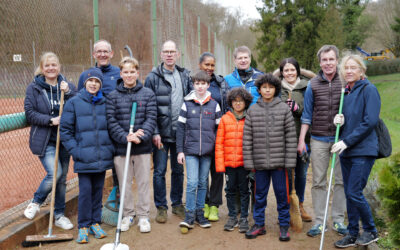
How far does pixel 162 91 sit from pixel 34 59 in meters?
1.53

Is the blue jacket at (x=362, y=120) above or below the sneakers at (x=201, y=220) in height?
above

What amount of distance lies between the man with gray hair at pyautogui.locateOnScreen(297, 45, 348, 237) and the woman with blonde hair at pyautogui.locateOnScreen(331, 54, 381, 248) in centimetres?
24

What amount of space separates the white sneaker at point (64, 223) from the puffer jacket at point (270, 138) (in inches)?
80.6

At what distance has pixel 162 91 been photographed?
4555mm

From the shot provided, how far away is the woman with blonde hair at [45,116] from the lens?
13.3ft

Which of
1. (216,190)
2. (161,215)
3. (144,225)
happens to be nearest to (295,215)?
(216,190)

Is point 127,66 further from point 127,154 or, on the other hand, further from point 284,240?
point 284,240

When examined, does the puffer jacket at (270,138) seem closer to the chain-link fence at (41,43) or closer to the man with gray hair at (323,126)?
the man with gray hair at (323,126)

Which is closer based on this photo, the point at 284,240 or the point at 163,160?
the point at 284,240

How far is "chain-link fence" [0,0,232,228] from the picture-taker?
4234mm

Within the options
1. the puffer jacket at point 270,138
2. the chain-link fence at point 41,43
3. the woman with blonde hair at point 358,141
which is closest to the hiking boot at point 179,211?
the puffer jacket at point 270,138

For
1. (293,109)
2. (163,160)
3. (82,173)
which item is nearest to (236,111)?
(293,109)

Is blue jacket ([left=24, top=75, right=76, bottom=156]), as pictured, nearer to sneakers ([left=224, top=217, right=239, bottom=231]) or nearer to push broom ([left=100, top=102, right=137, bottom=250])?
push broom ([left=100, top=102, right=137, bottom=250])

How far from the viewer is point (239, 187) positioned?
441 centimetres
